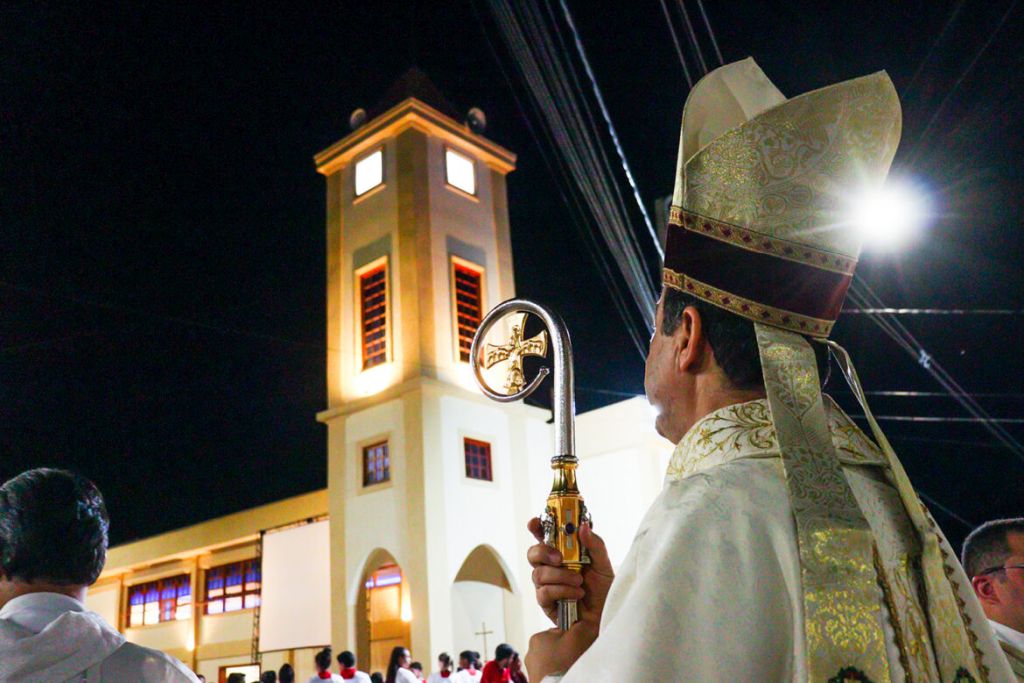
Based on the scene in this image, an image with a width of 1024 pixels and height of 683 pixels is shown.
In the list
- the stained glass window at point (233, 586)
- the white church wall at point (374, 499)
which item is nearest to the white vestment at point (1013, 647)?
the white church wall at point (374, 499)

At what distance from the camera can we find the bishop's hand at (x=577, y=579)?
1501 millimetres

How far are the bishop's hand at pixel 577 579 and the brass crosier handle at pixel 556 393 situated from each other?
0.01 m

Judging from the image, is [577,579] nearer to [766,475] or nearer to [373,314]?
[766,475]

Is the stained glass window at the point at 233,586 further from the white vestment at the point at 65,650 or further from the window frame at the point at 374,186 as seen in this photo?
the white vestment at the point at 65,650

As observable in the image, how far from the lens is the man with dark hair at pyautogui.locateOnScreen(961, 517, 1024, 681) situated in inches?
130

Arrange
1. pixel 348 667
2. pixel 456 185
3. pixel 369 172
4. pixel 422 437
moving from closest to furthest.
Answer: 1. pixel 348 667
2. pixel 422 437
3. pixel 456 185
4. pixel 369 172

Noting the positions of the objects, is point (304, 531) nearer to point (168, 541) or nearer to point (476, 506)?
point (476, 506)

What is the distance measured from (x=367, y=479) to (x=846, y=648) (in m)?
17.7

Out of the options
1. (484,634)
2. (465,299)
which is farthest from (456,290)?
(484,634)

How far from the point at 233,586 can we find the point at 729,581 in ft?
78.6

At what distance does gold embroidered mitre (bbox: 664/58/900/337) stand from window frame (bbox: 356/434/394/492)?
1652 centimetres

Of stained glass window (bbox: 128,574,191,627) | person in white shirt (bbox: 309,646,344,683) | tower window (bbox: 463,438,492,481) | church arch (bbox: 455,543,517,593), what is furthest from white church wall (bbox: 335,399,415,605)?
stained glass window (bbox: 128,574,191,627)

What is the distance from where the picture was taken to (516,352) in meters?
1.90

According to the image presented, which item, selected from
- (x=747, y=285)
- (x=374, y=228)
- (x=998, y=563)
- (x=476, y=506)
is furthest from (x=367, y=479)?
(x=747, y=285)
